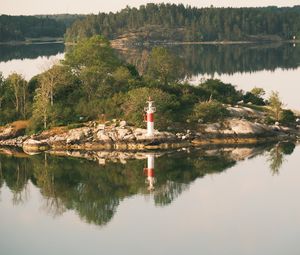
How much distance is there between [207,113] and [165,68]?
17056mm

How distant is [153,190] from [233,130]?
15.9 metres

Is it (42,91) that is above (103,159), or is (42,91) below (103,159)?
above

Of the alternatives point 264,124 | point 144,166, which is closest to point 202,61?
→ point 264,124

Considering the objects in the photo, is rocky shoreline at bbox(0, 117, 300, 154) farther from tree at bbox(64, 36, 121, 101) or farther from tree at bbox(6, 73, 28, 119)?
tree at bbox(64, 36, 121, 101)

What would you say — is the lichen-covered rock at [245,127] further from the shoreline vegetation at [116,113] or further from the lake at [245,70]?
the lake at [245,70]

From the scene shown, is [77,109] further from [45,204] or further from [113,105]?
[45,204]

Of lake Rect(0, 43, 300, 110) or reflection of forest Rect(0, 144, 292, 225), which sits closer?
reflection of forest Rect(0, 144, 292, 225)

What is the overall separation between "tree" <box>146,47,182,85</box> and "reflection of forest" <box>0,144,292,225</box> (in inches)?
852

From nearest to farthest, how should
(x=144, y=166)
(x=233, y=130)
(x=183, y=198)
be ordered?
(x=183, y=198), (x=144, y=166), (x=233, y=130)

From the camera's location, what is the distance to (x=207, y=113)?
209ft

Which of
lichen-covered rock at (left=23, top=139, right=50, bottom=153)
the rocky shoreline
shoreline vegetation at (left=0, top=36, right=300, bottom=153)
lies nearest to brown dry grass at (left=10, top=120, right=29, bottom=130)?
shoreline vegetation at (left=0, top=36, right=300, bottom=153)

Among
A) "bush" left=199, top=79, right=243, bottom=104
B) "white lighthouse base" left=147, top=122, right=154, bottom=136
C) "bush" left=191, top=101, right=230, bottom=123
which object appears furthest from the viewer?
"bush" left=199, top=79, right=243, bottom=104

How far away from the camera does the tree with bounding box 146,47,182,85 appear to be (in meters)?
79.7

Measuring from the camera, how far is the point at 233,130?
62656mm
